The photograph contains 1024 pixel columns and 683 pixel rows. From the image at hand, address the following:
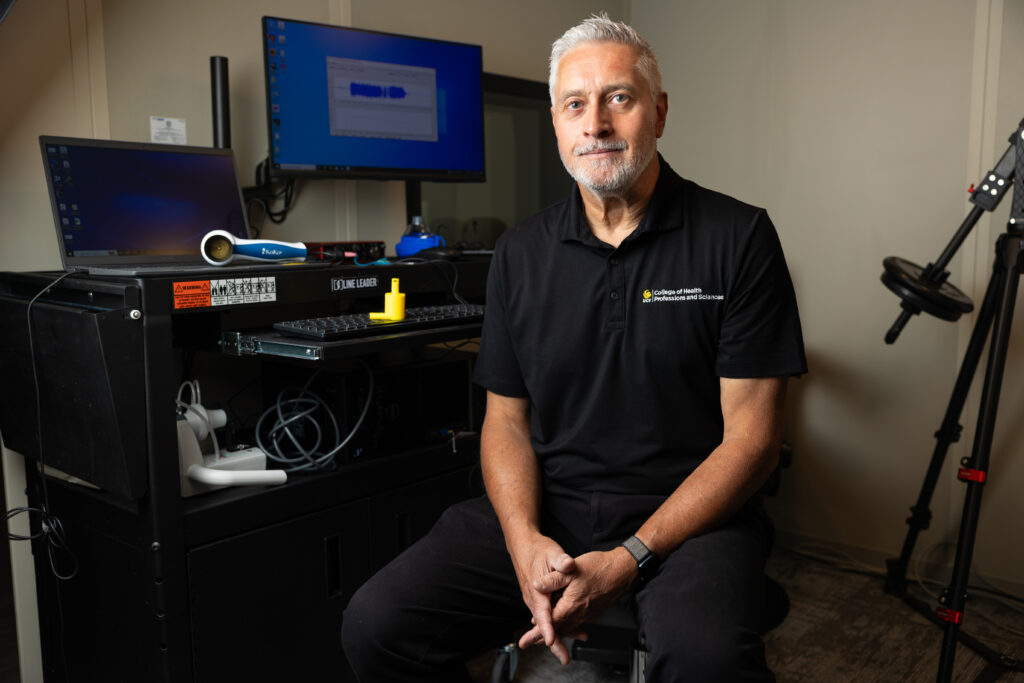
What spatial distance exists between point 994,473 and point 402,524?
5.62 ft

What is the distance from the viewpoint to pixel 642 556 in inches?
50.0

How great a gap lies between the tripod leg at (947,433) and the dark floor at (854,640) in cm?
9

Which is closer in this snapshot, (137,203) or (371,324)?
(371,324)

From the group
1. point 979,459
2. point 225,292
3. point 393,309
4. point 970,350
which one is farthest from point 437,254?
point 970,350

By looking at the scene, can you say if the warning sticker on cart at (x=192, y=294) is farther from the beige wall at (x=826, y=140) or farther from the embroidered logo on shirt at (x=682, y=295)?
the embroidered logo on shirt at (x=682, y=295)

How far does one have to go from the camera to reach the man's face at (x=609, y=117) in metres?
1.43

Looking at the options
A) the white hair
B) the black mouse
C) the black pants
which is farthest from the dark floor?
the white hair

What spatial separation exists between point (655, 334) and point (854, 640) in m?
1.31

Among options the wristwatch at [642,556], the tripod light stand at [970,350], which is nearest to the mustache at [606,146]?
the wristwatch at [642,556]

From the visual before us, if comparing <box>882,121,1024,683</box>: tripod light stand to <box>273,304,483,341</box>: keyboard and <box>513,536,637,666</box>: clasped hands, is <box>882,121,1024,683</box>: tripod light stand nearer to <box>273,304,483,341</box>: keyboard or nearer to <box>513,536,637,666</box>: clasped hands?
<box>513,536,637,666</box>: clasped hands

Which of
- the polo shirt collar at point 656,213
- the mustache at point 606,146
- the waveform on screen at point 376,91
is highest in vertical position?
the waveform on screen at point 376,91

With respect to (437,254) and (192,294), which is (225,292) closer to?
(192,294)

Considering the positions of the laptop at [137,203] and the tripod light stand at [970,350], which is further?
the tripod light stand at [970,350]

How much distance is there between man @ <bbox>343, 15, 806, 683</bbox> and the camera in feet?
4.27
